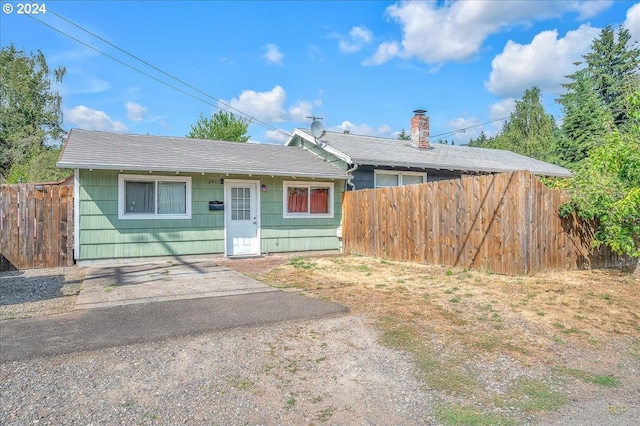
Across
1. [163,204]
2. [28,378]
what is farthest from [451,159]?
[28,378]

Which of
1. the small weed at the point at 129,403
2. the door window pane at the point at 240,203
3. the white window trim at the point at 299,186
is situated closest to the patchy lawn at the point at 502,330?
the small weed at the point at 129,403

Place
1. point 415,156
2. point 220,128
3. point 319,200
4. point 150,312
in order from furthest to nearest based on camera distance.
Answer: point 220,128 < point 415,156 < point 319,200 < point 150,312

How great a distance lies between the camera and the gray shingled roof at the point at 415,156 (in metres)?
13.0

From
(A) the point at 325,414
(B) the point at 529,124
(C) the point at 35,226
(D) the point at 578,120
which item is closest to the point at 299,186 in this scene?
→ (C) the point at 35,226

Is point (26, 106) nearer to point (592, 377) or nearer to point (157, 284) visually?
point (157, 284)

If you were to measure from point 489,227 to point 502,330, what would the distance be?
158 inches

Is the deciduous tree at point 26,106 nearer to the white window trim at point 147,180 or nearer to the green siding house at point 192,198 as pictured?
the green siding house at point 192,198

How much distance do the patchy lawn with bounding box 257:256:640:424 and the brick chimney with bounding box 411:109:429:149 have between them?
8.41 metres

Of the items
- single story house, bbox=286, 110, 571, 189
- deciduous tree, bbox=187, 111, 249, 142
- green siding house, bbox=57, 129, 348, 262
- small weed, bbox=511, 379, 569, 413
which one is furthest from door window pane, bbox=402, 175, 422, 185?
deciduous tree, bbox=187, 111, 249, 142

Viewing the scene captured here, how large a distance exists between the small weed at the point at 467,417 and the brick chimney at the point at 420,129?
14.0 metres

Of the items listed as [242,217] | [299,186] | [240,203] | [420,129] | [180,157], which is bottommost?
[242,217]

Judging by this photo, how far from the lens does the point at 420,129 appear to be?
15.9 meters

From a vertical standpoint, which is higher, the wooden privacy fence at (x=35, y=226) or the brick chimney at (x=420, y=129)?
the brick chimney at (x=420, y=129)

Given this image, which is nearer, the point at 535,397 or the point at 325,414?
the point at 325,414
